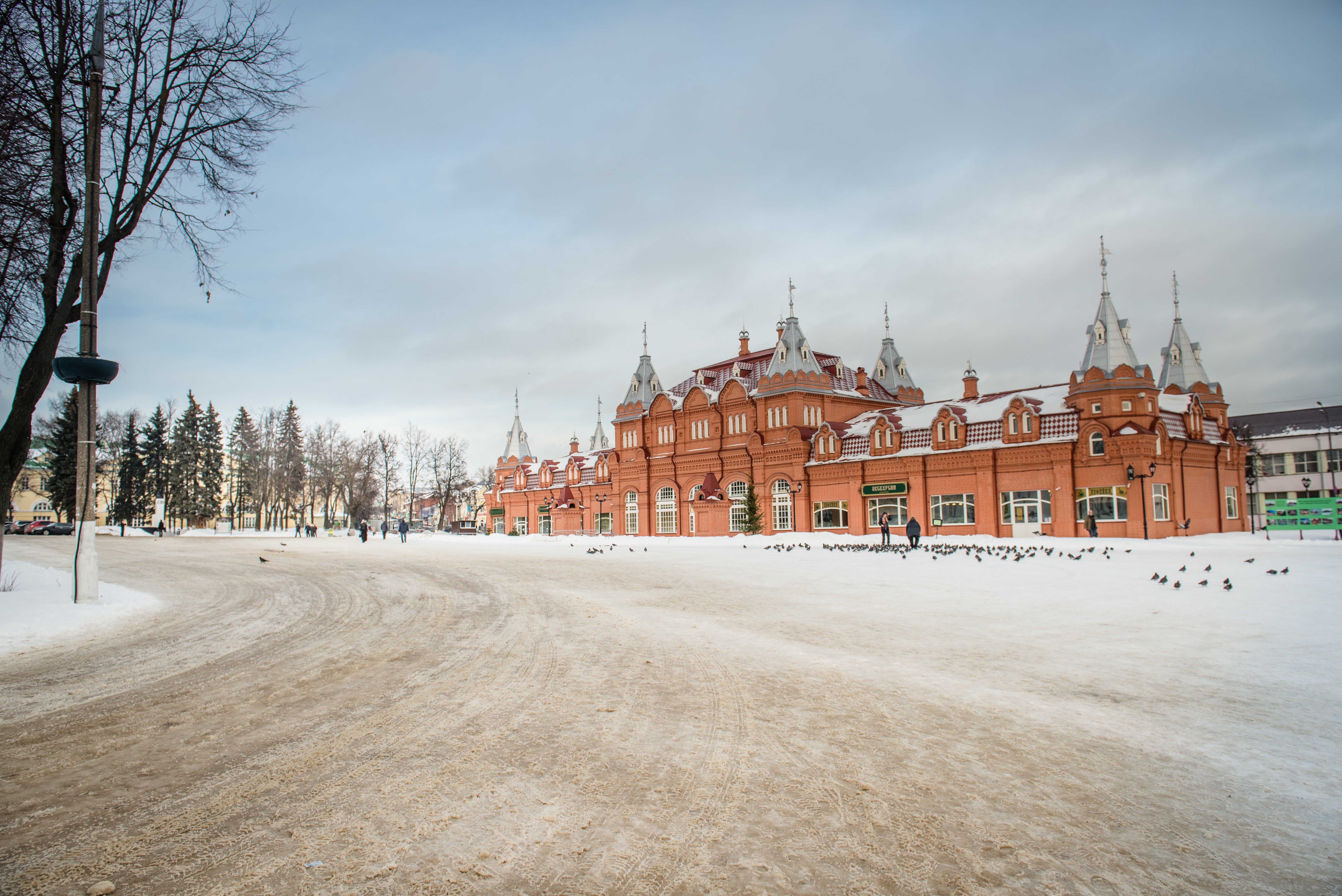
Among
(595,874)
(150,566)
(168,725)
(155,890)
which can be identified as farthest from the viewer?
(150,566)

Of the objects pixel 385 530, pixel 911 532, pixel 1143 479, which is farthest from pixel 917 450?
pixel 385 530

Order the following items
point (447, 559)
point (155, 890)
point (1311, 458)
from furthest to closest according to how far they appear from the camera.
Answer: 1. point (1311, 458)
2. point (447, 559)
3. point (155, 890)

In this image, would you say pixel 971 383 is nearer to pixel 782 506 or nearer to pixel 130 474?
pixel 782 506

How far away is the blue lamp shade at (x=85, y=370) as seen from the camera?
1130 cm

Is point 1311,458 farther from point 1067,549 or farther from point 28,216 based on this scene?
point 28,216

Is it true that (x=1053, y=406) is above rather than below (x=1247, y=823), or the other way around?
above

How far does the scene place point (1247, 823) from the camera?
398cm

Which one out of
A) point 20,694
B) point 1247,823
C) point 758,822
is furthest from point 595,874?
point 20,694

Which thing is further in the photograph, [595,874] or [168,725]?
[168,725]

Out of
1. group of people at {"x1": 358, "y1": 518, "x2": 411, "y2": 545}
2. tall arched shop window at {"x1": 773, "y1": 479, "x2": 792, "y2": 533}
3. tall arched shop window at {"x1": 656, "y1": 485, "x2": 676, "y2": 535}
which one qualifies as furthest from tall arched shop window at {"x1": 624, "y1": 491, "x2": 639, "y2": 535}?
group of people at {"x1": 358, "y1": 518, "x2": 411, "y2": 545}

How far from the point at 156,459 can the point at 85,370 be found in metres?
74.5

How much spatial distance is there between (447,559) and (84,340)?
47.1 feet

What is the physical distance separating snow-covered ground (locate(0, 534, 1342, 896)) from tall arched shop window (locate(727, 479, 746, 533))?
34970 millimetres

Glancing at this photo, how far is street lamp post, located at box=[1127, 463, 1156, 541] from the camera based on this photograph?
31.6 metres
